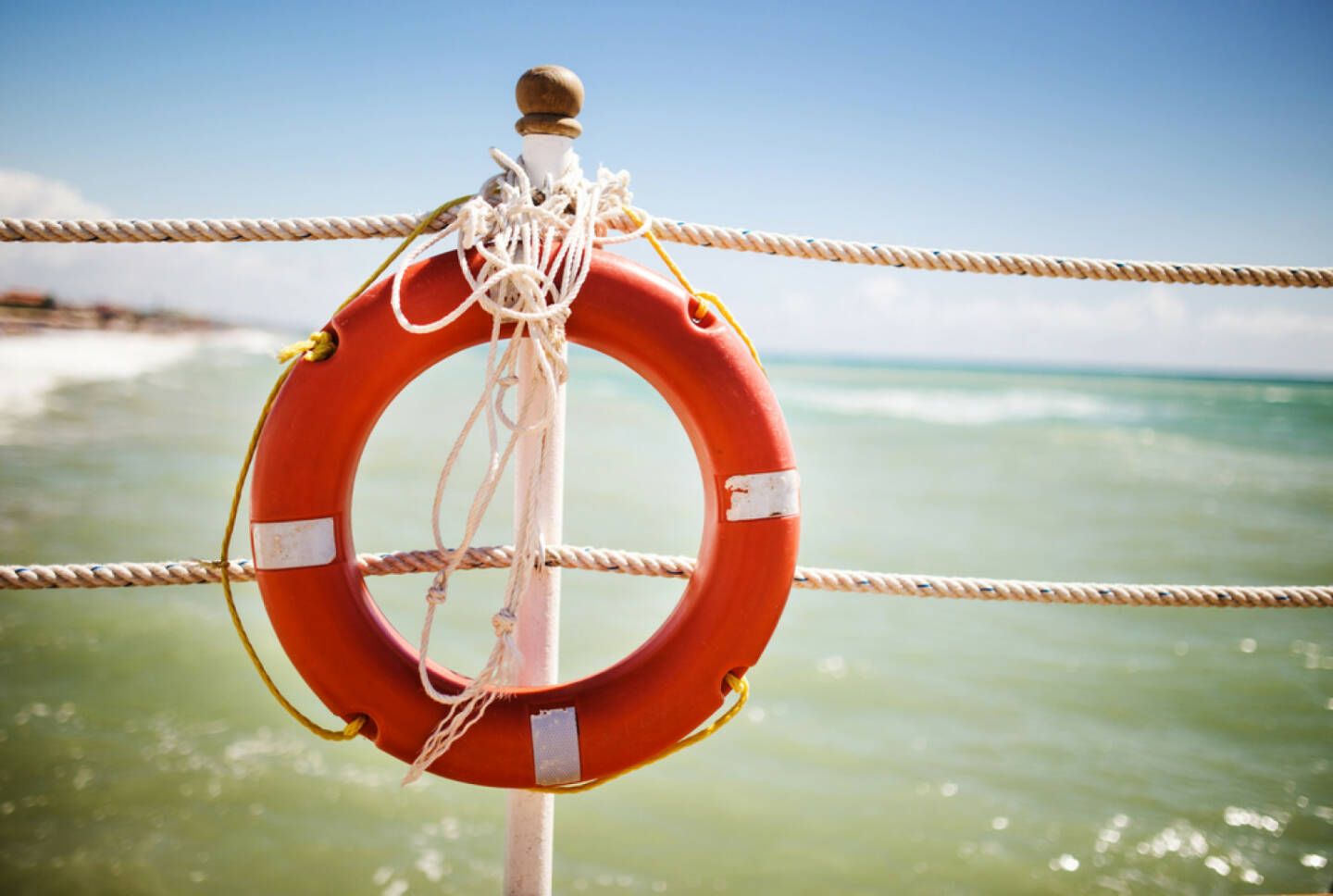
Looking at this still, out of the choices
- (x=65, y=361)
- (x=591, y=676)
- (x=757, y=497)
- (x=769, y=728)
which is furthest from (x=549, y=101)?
(x=65, y=361)

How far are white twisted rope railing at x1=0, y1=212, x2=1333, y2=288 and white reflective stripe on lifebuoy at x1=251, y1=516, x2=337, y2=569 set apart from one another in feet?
1.14

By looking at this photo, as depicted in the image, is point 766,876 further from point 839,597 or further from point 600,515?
point 600,515

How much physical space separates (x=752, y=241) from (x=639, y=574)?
1.48 feet

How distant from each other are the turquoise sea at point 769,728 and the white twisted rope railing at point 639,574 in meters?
1.17

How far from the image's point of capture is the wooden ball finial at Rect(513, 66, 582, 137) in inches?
36.1

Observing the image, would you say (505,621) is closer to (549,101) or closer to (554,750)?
(554,750)

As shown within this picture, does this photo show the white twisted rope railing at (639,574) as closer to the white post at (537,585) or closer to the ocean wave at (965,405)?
the white post at (537,585)

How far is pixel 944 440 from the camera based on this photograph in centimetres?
1009

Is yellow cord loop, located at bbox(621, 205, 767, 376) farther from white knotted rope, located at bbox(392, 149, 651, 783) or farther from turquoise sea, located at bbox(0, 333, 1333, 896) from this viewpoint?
turquoise sea, located at bbox(0, 333, 1333, 896)

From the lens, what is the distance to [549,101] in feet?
3.02

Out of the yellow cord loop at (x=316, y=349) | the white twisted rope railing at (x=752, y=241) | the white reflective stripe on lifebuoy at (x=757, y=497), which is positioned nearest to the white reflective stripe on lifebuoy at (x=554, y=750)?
the white reflective stripe on lifebuoy at (x=757, y=497)

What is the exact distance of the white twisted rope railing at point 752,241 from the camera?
0.98m

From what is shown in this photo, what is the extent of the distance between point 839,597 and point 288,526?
317 cm

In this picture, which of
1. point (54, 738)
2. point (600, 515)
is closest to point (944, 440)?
point (600, 515)
